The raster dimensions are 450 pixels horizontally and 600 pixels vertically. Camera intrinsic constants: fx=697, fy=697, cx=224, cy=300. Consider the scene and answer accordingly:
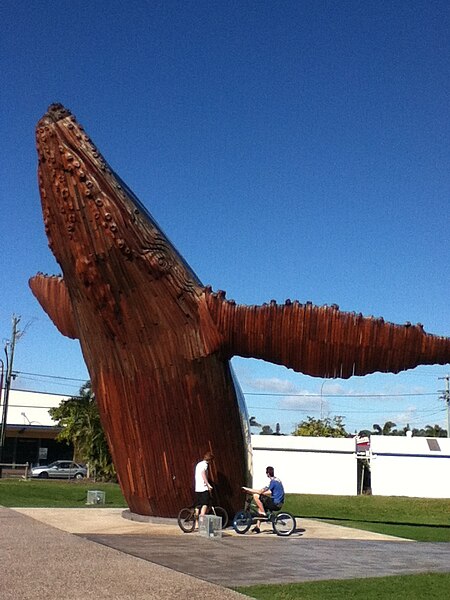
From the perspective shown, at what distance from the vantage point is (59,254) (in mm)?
11914

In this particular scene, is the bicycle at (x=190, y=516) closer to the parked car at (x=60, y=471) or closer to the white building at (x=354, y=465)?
the white building at (x=354, y=465)

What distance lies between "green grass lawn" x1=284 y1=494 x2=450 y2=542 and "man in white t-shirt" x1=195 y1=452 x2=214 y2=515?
388 cm

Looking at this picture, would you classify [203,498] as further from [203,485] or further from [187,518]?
[187,518]

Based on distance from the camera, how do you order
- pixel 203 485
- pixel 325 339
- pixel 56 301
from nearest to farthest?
pixel 325 339
pixel 203 485
pixel 56 301

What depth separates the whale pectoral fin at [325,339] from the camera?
10.9m

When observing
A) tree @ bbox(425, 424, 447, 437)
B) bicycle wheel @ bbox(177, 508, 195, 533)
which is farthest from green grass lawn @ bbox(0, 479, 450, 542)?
tree @ bbox(425, 424, 447, 437)

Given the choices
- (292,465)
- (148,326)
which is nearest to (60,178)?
(148,326)

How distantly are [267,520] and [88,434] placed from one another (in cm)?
2338

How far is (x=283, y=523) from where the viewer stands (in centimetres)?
1217

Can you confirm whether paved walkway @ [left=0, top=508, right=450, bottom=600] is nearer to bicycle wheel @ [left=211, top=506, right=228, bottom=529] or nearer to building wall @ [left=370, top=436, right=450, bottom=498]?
bicycle wheel @ [left=211, top=506, right=228, bottom=529]

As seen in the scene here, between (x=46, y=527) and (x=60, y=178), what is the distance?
569 centimetres

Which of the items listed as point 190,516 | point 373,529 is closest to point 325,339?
point 190,516

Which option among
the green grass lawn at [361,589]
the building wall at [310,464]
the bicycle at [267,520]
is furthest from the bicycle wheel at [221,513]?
the building wall at [310,464]

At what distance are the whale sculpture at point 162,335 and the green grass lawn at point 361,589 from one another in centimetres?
400
